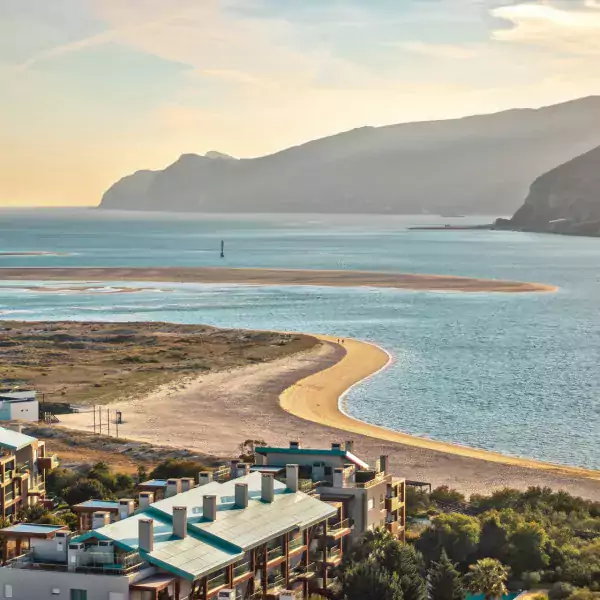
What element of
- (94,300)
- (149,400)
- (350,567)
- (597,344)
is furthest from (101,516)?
(94,300)

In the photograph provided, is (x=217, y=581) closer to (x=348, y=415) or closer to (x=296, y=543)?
→ (x=296, y=543)

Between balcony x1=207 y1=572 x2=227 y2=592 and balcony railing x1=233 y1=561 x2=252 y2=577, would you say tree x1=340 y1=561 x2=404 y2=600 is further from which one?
balcony x1=207 y1=572 x2=227 y2=592

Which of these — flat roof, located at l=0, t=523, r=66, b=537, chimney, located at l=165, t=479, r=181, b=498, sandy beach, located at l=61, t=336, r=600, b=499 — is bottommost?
sandy beach, located at l=61, t=336, r=600, b=499

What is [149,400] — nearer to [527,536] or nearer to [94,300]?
[527,536]

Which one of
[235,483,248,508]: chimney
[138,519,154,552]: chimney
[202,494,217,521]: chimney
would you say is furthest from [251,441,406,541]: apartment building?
[138,519,154,552]: chimney

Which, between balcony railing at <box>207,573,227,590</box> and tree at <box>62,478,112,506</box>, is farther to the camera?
tree at <box>62,478,112,506</box>

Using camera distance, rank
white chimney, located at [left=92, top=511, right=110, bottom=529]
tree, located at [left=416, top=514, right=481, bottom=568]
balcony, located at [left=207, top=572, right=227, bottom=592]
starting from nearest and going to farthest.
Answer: balcony, located at [left=207, top=572, right=227, bottom=592], white chimney, located at [left=92, top=511, right=110, bottom=529], tree, located at [left=416, top=514, right=481, bottom=568]

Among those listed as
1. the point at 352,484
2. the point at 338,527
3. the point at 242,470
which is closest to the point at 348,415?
the point at 242,470
